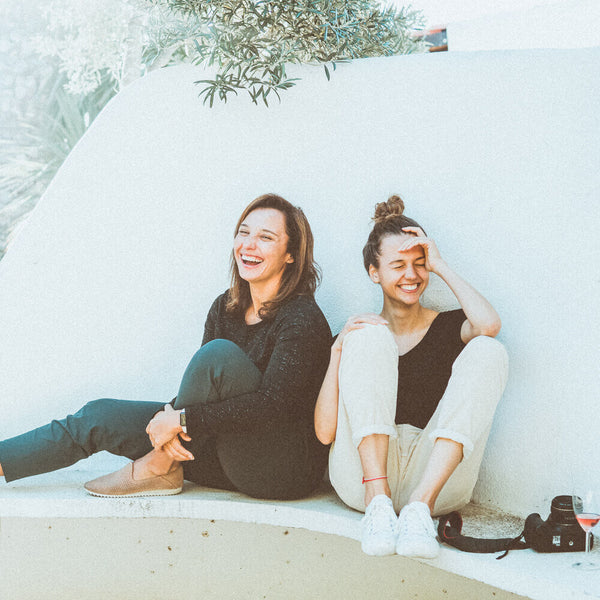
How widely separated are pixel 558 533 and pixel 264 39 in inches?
103

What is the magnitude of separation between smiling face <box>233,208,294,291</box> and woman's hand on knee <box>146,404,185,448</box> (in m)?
0.67

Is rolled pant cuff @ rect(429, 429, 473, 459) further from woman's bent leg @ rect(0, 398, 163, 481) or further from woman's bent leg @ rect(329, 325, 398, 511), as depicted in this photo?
woman's bent leg @ rect(0, 398, 163, 481)

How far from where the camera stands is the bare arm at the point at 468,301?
8.70 ft

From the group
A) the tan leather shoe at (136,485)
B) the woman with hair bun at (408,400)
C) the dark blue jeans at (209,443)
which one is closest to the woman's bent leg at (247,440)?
the dark blue jeans at (209,443)

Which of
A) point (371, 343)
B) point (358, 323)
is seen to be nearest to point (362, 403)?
point (371, 343)

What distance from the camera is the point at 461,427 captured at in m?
2.29

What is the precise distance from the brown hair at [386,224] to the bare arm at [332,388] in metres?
0.46

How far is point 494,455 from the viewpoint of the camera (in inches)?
115

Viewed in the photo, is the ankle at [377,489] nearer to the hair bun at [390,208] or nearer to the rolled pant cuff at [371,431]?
the rolled pant cuff at [371,431]

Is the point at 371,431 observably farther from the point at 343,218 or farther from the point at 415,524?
the point at 343,218

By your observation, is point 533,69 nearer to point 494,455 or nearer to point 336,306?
point 336,306

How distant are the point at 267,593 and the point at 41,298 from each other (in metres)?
1.85

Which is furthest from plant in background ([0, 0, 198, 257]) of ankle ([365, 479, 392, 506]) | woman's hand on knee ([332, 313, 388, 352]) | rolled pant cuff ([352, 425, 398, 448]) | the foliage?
ankle ([365, 479, 392, 506])

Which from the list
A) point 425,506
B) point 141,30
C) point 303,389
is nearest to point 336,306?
point 303,389
